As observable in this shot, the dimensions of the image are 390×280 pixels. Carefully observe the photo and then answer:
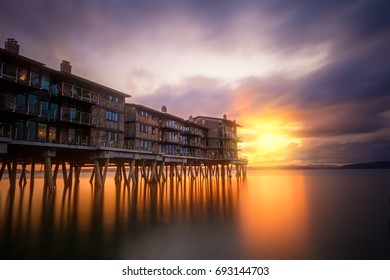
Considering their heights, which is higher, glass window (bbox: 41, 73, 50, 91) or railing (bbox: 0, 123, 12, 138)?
glass window (bbox: 41, 73, 50, 91)

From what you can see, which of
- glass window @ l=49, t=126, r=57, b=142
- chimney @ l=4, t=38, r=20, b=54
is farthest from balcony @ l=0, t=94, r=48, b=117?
chimney @ l=4, t=38, r=20, b=54

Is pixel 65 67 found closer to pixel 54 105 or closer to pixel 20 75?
pixel 54 105

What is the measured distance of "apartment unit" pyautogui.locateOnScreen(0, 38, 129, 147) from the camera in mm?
23859

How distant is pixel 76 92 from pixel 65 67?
3302mm

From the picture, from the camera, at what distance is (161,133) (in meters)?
49.1

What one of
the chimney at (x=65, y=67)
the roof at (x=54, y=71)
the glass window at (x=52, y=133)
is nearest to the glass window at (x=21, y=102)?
the roof at (x=54, y=71)

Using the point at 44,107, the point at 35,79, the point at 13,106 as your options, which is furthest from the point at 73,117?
the point at 13,106

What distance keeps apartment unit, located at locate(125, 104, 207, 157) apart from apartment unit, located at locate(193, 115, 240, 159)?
1759mm

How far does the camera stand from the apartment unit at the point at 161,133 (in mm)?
42438

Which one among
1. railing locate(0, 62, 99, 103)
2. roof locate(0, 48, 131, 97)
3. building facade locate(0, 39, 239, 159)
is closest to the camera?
roof locate(0, 48, 131, 97)

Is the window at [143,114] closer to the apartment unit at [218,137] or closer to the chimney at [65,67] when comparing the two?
A: the chimney at [65,67]

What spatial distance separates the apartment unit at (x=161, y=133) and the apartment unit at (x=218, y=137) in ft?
5.77

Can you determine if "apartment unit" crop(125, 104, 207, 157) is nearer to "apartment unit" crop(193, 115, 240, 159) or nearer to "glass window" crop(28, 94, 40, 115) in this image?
"apartment unit" crop(193, 115, 240, 159)
